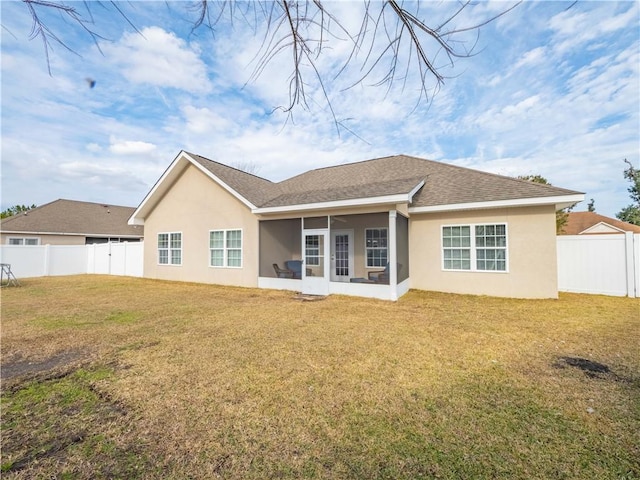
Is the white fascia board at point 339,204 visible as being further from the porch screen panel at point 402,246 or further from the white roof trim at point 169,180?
the white roof trim at point 169,180

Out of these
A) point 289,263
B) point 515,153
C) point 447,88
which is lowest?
point 289,263

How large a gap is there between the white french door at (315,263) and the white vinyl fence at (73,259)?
11.1 meters

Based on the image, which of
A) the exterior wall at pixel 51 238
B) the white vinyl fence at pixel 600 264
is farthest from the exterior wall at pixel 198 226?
the white vinyl fence at pixel 600 264

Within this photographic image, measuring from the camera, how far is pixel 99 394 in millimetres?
3393

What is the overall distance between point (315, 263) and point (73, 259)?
57.6 ft

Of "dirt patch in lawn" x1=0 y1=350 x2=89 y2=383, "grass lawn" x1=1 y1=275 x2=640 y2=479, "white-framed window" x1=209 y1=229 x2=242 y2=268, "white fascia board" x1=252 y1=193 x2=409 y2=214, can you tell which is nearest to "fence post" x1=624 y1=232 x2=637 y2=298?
"grass lawn" x1=1 y1=275 x2=640 y2=479

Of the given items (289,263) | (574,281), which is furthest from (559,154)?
(289,263)

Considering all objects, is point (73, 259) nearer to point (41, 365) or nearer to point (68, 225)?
point (68, 225)

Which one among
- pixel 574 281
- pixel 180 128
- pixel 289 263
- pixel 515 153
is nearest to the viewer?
pixel 180 128

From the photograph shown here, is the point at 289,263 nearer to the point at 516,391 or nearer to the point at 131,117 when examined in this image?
the point at 131,117

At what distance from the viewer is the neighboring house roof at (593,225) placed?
2684 centimetres

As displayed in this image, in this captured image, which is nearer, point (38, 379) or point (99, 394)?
point (99, 394)

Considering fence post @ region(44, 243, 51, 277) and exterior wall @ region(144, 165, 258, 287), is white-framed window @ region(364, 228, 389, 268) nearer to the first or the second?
exterior wall @ region(144, 165, 258, 287)

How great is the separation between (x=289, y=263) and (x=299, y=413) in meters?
9.88
